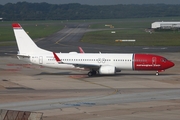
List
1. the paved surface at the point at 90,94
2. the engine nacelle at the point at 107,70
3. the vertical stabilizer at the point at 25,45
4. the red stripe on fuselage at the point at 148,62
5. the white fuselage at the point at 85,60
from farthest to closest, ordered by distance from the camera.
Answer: the vertical stabilizer at the point at 25,45, the white fuselage at the point at 85,60, the red stripe on fuselage at the point at 148,62, the engine nacelle at the point at 107,70, the paved surface at the point at 90,94

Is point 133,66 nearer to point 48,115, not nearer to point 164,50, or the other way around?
point 48,115

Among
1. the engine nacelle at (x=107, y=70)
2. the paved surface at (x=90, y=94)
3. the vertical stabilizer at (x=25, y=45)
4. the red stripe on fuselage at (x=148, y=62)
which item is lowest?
the paved surface at (x=90, y=94)

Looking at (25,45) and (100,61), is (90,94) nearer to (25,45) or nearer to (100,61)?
(100,61)

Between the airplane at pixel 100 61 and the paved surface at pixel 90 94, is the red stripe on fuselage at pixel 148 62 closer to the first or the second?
the airplane at pixel 100 61

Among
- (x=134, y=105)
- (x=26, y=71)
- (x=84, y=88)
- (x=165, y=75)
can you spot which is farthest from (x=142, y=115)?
(x=26, y=71)

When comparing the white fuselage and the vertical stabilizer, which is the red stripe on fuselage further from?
the vertical stabilizer

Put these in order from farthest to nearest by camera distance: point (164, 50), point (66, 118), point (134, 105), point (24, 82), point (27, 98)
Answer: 1. point (164, 50)
2. point (24, 82)
3. point (27, 98)
4. point (134, 105)
5. point (66, 118)

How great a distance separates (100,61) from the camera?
6378cm

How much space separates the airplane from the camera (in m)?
62.8

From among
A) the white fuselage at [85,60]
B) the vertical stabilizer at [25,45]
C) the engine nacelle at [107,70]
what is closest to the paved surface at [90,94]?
the engine nacelle at [107,70]

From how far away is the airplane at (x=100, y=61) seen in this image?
2473 inches

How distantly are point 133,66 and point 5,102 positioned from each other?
24141mm

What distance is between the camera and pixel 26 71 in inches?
2707

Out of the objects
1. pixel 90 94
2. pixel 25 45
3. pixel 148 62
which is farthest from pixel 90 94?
pixel 25 45
